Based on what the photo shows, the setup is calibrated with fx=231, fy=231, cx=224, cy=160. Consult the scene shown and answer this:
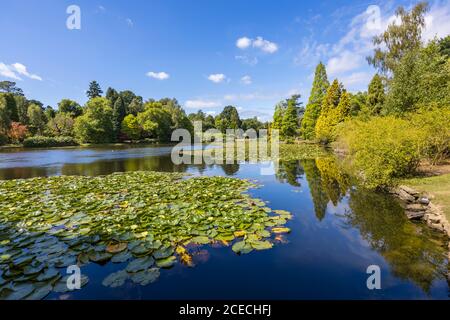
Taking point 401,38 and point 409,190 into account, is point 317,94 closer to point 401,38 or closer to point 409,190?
point 401,38

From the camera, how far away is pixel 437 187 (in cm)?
775

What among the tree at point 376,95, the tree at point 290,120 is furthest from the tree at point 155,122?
the tree at point 376,95

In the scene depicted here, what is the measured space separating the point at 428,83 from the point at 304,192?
11956 millimetres

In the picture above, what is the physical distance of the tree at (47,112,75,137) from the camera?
48.0 meters

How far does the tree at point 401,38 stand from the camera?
62.9 ft

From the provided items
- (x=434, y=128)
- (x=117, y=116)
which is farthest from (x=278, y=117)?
(x=117, y=116)

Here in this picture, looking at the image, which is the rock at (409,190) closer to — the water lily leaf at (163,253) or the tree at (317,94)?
the water lily leaf at (163,253)

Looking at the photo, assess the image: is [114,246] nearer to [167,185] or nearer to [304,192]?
[167,185]

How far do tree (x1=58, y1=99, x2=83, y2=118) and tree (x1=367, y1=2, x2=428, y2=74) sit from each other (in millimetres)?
58712

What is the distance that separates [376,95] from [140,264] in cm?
2818

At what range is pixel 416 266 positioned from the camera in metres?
4.30

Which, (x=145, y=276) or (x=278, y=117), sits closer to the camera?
(x=145, y=276)

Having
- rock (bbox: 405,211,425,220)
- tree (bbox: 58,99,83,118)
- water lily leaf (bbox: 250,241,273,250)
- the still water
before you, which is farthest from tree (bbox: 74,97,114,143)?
rock (bbox: 405,211,425,220)

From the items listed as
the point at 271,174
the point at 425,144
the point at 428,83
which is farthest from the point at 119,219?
the point at 428,83
